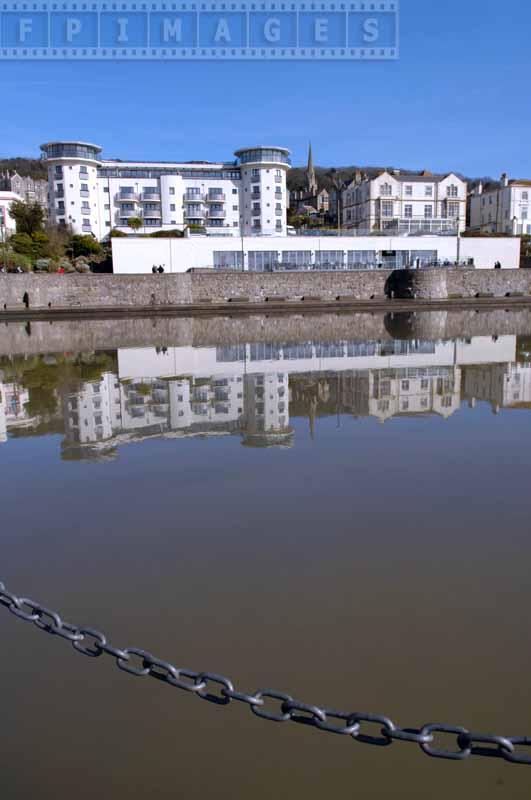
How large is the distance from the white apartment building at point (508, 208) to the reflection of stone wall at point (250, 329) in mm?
34065

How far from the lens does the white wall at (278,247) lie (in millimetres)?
44250

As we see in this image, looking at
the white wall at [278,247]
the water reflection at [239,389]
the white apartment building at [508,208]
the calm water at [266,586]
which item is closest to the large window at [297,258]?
the white wall at [278,247]

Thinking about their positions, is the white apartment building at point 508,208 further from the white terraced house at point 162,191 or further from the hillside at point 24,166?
the hillside at point 24,166

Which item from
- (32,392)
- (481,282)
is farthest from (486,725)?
(481,282)

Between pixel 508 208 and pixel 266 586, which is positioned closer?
pixel 266 586

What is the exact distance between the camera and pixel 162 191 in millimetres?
65250

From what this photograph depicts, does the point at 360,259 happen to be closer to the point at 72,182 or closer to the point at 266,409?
the point at 72,182

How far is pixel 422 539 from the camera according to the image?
5.17m

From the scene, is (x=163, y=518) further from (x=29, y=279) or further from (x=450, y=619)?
(x=29, y=279)

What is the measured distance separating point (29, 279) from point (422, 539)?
125 feet

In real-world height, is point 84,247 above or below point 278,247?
above

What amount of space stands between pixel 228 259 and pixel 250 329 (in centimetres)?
2044

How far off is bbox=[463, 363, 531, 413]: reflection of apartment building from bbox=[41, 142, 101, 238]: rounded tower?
57.5 metres

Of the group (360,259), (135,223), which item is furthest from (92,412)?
(135,223)
